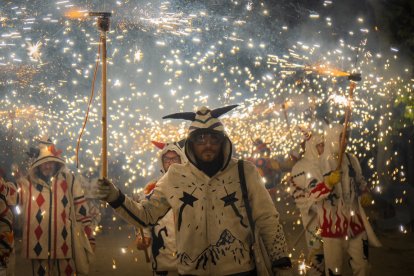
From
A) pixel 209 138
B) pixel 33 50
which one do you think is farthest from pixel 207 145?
pixel 33 50

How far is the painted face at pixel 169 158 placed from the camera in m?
7.88

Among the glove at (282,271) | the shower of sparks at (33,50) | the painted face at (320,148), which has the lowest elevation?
the glove at (282,271)

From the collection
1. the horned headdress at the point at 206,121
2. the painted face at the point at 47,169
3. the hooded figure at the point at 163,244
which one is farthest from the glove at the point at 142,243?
the horned headdress at the point at 206,121

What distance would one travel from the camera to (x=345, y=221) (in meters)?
7.76

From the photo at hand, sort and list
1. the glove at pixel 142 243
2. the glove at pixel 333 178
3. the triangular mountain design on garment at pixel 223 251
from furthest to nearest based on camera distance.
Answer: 1. the glove at pixel 333 178
2. the glove at pixel 142 243
3. the triangular mountain design on garment at pixel 223 251

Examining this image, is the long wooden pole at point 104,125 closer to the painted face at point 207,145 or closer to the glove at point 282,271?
the painted face at point 207,145

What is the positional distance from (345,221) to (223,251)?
138 inches

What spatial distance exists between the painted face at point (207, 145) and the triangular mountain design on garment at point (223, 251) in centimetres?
66

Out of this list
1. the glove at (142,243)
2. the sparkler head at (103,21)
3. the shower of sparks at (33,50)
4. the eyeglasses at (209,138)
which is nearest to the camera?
the sparkler head at (103,21)

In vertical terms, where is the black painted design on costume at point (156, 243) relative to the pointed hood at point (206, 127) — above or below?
below

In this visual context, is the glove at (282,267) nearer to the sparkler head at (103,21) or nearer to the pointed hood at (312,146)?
the sparkler head at (103,21)

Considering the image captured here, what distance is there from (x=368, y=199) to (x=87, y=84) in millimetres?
18613

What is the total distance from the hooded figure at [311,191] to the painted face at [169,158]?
6.18 feet

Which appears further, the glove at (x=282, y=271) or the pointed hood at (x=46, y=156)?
the pointed hood at (x=46, y=156)
